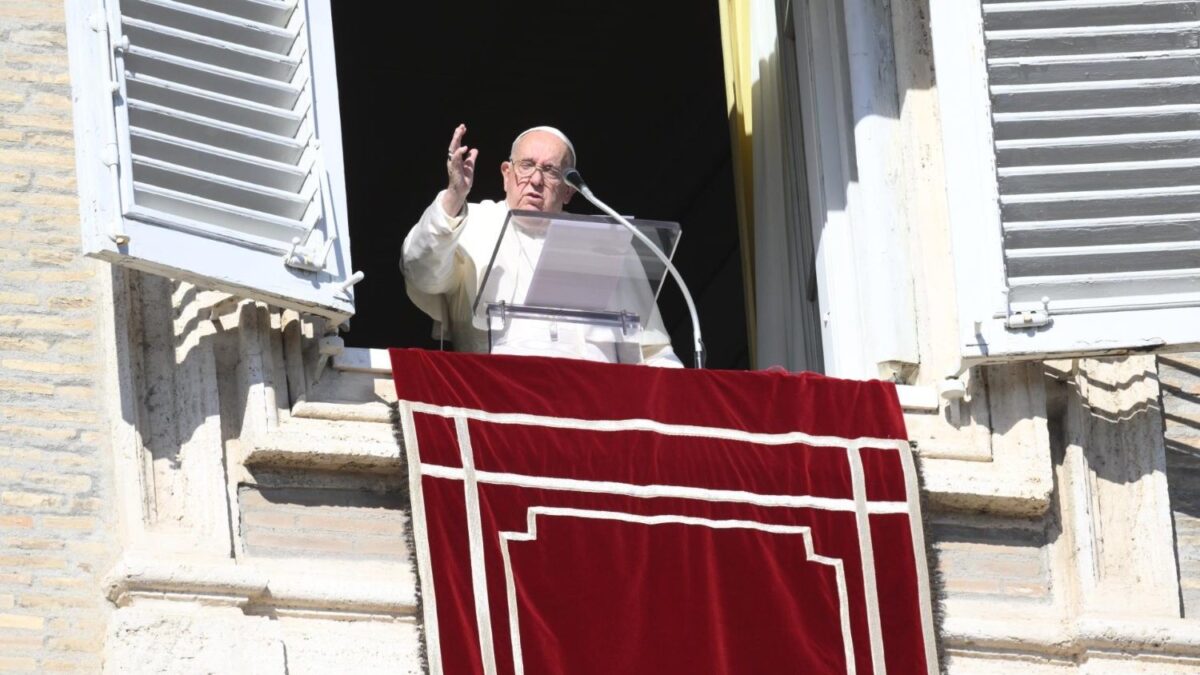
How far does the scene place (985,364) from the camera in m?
9.30

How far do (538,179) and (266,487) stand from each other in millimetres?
1860

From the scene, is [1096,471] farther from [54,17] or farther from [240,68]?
Answer: [54,17]

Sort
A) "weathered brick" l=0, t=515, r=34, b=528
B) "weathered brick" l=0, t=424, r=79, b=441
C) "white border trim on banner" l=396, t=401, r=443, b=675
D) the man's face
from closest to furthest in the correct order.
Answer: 1. "white border trim on banner" l=396, t=401, r=443, b=675
2. "weathered brick" l=0, t=515, r=34, b=528
3. "weathered brick" l=0, t=424, r=79, b=441
4. the man's face

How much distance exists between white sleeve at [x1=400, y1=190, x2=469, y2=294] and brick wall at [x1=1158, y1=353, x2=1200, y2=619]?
200 cm

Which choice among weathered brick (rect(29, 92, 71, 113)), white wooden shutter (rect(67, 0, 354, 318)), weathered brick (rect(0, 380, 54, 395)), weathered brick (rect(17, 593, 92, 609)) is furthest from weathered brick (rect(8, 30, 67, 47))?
weathered brick (rect(17, 593, 92, 609))

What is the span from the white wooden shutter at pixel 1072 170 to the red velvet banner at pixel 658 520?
1.57 feet

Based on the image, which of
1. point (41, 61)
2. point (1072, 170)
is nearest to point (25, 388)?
point (41, 61)

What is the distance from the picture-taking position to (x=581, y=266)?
9281mm

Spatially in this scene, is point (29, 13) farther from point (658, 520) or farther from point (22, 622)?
point (658, 520)

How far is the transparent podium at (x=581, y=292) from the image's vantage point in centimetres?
920

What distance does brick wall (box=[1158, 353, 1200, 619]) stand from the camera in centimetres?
930

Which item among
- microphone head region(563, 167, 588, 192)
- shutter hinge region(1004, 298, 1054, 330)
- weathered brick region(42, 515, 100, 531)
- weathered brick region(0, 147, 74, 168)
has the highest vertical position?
weathered brick region(0, 147, 74, 168)

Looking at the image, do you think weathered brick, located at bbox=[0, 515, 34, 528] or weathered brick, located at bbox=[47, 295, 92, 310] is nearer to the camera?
weathered brick, located at bbox=[0, 515, 34, 528]

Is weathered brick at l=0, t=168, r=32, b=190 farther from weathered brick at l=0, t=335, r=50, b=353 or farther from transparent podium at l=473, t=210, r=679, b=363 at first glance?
transparent podium at l=473, t=210, r=679, b=363
